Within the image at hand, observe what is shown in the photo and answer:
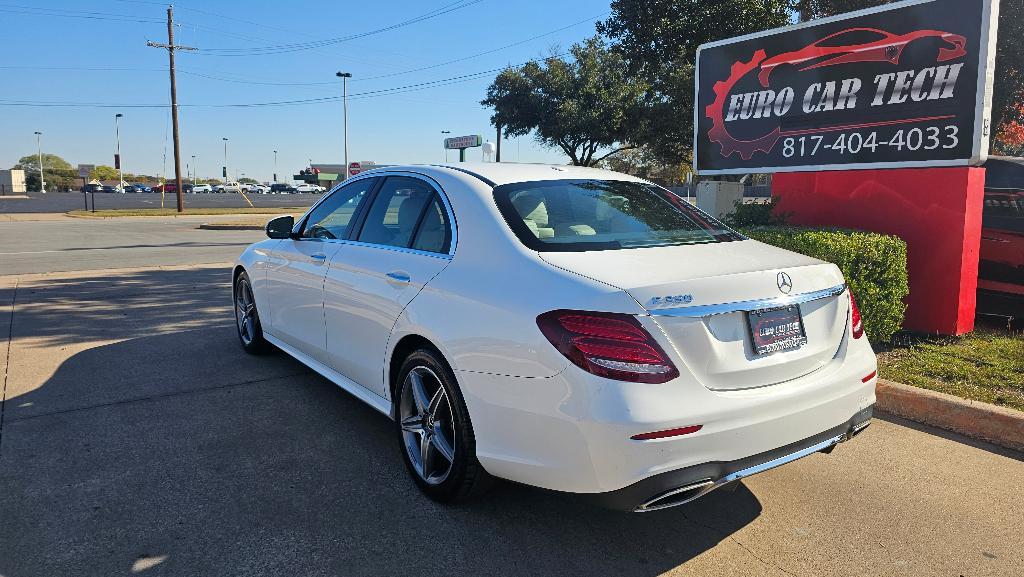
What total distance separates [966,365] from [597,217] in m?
3.60

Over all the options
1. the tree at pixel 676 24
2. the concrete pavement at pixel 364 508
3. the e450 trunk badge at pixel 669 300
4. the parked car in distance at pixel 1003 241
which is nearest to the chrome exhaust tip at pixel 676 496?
the concrete pavement at pixel 364 508

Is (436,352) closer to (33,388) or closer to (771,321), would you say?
(771,321)

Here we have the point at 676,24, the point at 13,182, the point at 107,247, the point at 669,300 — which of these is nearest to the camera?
the point at 669,300

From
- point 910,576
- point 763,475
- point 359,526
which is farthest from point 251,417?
point 910,576

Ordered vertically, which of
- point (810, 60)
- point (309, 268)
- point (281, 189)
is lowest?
point (309, 268)

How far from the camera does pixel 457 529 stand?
317cm

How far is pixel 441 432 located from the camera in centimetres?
337

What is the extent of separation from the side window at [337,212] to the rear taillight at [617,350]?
2.27m

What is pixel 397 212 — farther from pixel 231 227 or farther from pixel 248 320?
pixel 231 227

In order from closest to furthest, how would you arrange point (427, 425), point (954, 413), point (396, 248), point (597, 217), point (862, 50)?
point (427, 425) → point (597, 217) → point (396, 248) → point (954, 413) → point (862, 50)

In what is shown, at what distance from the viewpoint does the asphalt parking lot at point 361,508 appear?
9.56 feet

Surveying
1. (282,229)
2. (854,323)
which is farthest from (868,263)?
(282,229)

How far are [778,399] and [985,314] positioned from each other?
542cm

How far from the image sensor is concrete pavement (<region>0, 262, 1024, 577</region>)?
9.56ft
